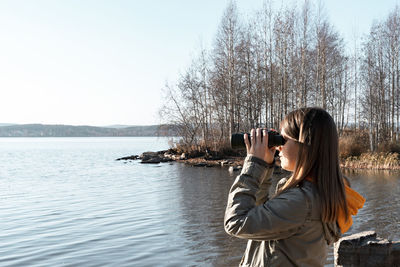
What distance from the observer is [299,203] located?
1.50 m

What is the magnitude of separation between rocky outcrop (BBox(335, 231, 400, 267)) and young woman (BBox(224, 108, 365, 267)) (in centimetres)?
302

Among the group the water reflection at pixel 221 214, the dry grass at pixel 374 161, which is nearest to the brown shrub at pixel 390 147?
the dry grass at pixel 374 161

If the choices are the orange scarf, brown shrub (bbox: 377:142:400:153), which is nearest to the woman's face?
the orange scarf

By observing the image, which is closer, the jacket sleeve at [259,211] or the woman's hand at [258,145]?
the jacket sleeve at [259,211]

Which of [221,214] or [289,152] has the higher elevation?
[289,152]

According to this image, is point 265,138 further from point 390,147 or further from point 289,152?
point 390,147

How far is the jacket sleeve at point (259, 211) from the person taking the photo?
1.50 meters

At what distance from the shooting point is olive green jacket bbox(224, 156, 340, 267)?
1507mm

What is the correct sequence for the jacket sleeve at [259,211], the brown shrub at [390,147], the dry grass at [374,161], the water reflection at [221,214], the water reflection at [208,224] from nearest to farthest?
the jacket sleeve at [259,211], the water reflection at [208,224], the water reflection at [221,214], the dry grass at [374,161], the brown shrub at [390,147]

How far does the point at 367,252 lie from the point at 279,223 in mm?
3321

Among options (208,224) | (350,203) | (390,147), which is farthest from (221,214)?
(390,147)

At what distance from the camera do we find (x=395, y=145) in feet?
68.9

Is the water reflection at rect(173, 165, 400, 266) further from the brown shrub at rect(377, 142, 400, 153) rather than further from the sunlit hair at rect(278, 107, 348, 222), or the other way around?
the sunlit hair at rect(278, 107, 348, 222)

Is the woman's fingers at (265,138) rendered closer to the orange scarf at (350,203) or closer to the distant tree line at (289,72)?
the orange scarf at (350,203)
